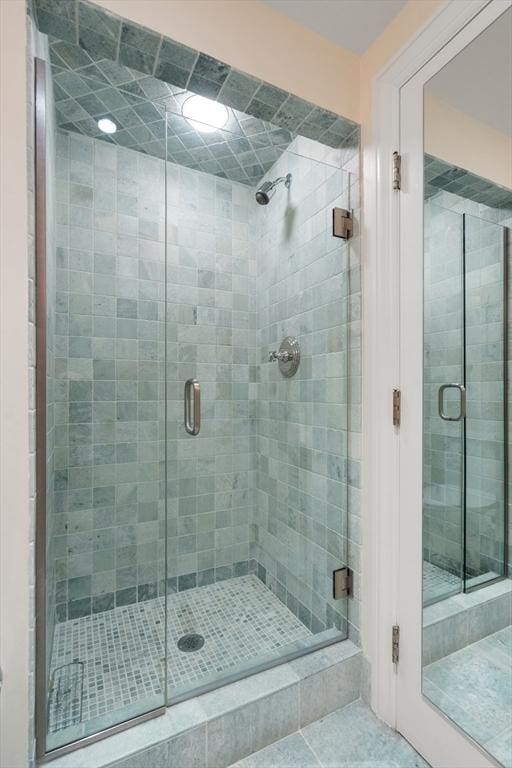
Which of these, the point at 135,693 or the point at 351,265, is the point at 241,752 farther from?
the point at 351,265

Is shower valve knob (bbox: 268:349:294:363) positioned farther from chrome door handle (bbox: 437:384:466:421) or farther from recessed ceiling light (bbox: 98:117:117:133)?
recessed ceiling light (bbox: 98:117:117:133)

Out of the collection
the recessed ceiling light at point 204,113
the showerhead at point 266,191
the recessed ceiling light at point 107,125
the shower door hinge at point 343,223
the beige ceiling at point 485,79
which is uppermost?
the recessed ceiling light at point 107,125

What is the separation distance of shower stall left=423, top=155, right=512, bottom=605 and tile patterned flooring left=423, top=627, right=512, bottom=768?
0.16 meters

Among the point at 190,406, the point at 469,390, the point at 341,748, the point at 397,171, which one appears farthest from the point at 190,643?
the point at 397,171

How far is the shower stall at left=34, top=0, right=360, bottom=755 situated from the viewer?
1.40 meters

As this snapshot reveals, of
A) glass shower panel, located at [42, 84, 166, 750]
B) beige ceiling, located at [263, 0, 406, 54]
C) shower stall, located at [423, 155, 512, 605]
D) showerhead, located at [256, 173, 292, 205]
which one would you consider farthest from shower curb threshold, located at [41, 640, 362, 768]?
beige ceiling, located at [263, 0, 406, 54]

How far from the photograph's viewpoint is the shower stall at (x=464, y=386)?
103 centimetres

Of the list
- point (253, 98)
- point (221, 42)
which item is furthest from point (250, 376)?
point (221, 42)

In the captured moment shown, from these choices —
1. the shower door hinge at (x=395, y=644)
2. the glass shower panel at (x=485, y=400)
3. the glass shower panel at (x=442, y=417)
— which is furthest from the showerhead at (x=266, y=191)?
the shower door hinge at (x=395, y=644)

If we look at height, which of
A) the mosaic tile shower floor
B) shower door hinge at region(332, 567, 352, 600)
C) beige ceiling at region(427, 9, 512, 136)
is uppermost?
beige ceiling at region(427, 9, 512, 136)

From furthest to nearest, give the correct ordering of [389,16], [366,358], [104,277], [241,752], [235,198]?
[235,198]
[104,277]
[366,358]
[389,16]
[241,752]

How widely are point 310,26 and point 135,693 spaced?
2363 millimetres

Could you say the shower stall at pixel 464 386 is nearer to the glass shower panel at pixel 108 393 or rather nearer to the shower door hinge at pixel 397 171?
the shower door hinge at pixel 397 171

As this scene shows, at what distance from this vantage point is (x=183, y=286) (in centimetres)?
169
